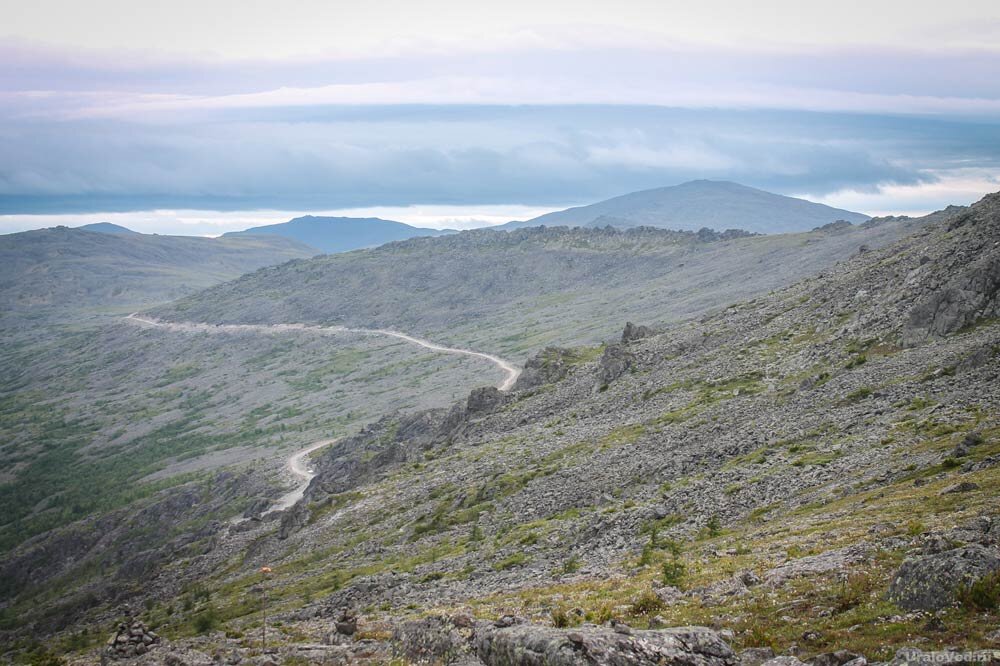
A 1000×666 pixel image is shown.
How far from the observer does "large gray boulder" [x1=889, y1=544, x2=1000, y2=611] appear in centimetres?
2095

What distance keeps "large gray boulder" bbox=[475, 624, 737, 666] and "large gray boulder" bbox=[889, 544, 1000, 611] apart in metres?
5.32

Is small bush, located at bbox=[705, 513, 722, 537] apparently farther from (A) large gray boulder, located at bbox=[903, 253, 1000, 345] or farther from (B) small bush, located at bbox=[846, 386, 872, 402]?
(A) large gray boulder, located at bbox=[903, 253, 1000, 345]

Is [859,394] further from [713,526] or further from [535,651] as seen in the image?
[535,651]

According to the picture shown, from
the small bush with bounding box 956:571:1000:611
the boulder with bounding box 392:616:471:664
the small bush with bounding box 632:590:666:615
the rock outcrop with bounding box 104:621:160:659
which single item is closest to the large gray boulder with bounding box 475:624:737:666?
the boulder with bounding box 392:616:471:664

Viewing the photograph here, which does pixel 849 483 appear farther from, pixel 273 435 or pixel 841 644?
pixel 273 435

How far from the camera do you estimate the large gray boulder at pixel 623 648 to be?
2048 centimetres

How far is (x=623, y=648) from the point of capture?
2062 centimetres

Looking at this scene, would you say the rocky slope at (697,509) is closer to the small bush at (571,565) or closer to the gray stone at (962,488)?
the gray stone at (962,488)

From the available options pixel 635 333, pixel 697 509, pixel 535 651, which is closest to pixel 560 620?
pixel 535 651

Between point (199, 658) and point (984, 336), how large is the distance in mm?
53867

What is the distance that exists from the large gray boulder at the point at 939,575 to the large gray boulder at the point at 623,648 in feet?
17.4

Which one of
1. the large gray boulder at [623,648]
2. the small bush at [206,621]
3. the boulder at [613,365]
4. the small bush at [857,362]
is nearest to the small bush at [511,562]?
the small bush at [206,621]

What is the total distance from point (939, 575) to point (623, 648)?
8.98 metres

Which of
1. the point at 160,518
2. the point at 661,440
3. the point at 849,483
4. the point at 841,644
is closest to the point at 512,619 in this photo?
the point at 841,644
